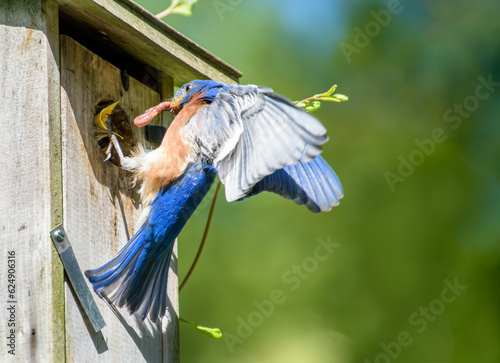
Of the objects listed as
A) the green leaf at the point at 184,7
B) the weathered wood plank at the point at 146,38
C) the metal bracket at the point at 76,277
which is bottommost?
the metal bracket at the point at 76,277

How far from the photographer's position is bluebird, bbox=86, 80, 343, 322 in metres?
2.96

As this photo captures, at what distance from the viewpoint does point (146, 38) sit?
3385 mm

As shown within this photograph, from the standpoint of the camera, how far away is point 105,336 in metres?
3.04

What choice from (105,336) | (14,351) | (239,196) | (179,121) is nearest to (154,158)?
(179,121)

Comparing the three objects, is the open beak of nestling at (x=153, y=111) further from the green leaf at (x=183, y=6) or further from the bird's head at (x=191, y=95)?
the green leaf at (x=183, y=6)

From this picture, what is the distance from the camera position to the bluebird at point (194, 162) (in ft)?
9.71

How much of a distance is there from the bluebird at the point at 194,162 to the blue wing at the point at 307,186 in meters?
0.05

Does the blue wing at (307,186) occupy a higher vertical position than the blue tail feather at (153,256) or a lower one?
higher

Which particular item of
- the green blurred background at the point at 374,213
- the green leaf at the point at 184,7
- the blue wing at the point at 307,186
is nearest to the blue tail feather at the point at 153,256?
the blue wing at the point at 307,186

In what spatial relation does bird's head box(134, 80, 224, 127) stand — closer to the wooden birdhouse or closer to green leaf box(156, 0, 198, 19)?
the wooden birdhouse

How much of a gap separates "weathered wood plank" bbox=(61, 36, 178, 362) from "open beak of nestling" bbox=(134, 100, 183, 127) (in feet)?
0.47

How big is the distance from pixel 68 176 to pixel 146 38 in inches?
29.8

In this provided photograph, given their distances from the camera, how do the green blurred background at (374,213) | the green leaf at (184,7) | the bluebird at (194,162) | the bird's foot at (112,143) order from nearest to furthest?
the bluebird at (194,162), the bird's foot at (112,143), the green leaf at (184,7), the green blurred background at (374,213)

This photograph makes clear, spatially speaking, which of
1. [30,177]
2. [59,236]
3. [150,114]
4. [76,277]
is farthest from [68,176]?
[150,114]
